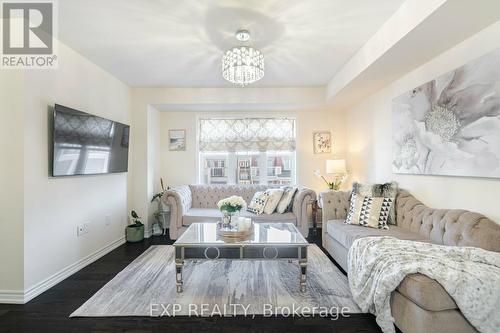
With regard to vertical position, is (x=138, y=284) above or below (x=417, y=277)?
below

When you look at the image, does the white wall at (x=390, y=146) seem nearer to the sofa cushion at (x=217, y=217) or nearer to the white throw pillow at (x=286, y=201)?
the white throw pillow at (x=286, y=201)

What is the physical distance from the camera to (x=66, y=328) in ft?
6.47

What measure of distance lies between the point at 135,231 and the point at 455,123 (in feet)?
14.5

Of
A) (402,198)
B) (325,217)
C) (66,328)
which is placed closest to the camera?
(66,328)

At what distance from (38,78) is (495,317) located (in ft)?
13.5

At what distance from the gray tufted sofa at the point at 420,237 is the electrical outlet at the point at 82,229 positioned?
3.12m

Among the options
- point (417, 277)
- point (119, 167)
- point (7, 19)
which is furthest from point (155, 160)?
point (417, 277)

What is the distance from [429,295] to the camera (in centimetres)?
158

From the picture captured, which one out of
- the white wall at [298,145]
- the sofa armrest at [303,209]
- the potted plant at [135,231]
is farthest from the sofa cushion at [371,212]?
the potted plant at [135,231]

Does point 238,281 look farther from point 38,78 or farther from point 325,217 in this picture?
point 38,78

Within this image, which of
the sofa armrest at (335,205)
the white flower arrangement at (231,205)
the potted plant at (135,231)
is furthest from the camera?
the potted plant at (135,231)

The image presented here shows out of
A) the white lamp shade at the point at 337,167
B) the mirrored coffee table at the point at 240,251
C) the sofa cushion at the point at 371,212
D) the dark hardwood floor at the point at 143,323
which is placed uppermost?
the white lamp shade at the point at 337,167

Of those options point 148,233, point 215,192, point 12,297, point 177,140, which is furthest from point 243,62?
point 148,233

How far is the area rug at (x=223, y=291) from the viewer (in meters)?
2.19
